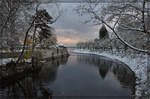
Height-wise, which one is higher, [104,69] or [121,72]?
[121,72]

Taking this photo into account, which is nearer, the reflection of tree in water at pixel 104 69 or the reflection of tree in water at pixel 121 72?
the reflection of tree in water at pixel 121 72

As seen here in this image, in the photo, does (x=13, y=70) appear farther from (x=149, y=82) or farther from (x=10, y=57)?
(x=149, y=82)

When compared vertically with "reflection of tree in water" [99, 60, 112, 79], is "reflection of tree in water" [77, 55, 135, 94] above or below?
above

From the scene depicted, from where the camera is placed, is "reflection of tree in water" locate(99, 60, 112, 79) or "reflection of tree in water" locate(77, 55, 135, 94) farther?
"reflection of tree in water" locate(99, 60, 112, 79)

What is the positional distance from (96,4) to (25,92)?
7.46 meters

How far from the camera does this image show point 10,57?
1489 cm

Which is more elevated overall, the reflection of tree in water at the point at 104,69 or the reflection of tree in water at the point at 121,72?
the reflection of tree in water at the point at 121,72

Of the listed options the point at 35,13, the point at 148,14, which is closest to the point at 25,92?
the point at 35,13

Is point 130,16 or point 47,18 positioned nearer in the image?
point 130,16

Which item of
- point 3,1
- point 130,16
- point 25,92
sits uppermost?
point 3,1

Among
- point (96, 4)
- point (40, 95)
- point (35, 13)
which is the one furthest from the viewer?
point (35, 13)

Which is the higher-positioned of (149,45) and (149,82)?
(149,45)

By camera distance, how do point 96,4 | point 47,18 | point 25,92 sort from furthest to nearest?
point 47,18 < point 25,92 < point 96,4

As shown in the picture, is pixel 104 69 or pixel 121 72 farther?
pixel 104 69
